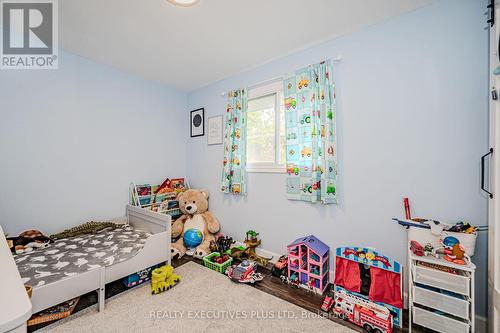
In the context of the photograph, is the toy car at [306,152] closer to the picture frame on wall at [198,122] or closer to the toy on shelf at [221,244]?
the toy on shelf at [221,244]

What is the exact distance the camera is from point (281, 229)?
258cm

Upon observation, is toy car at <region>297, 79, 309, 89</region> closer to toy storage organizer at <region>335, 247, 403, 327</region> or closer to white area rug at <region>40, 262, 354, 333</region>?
toy storage organizer at <region>335, 247, 403, 327</region>

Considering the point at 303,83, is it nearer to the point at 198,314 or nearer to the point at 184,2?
the point at 184,2

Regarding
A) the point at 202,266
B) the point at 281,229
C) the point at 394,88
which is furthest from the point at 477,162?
the point at 202,266

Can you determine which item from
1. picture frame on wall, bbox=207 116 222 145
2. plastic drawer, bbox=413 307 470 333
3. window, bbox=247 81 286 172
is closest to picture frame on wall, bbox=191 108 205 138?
picture frame on wall, bbox=207 116 222 145

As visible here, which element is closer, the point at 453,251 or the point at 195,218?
the point at 453,251

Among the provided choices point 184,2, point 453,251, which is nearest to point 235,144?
point 184,2

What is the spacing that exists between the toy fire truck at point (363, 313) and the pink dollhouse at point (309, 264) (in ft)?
0.88

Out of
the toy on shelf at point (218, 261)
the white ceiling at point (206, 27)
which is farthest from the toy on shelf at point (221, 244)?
the white ceiling at point (206, 27)

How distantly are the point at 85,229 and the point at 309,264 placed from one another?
8.20 ft

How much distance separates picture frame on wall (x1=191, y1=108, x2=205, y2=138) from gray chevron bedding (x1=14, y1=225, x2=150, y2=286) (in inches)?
67.5

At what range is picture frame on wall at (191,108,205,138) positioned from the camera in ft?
11.3

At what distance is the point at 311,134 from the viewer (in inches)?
88.0

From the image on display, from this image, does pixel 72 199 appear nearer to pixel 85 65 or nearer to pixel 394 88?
pixel 85 65
